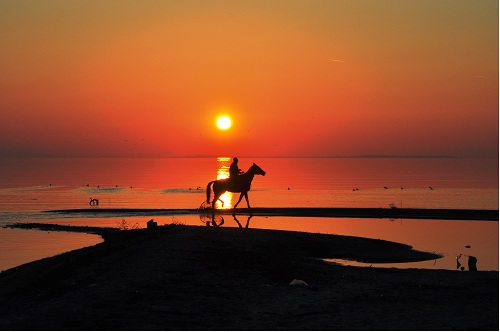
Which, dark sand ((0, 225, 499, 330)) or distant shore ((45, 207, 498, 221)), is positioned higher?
distant shore ((45, 207, 498, 221))

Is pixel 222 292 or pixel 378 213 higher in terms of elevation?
pixel 378 213

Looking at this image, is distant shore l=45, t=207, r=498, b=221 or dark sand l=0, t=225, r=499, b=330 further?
distant shore l=45, t=207, r=498, b=221

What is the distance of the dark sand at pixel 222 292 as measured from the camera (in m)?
15.0

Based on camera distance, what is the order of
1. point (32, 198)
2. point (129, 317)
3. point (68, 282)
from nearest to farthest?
point (129, 317) < point (68, 282) < point (32, 198)

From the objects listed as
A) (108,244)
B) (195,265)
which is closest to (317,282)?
(195,265)

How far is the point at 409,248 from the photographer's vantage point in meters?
34.1

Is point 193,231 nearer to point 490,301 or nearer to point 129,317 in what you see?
point 129,317

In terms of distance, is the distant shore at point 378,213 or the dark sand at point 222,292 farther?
the distant shore at point 378,213

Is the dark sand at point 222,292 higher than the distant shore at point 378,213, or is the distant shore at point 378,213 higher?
the distant shore at point 378,213

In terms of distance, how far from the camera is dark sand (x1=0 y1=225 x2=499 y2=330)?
1502 centimetres

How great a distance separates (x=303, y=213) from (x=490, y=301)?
42013 mm

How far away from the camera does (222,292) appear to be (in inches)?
720

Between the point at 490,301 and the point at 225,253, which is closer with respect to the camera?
the point at 490,301

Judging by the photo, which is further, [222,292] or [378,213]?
[378,213]
